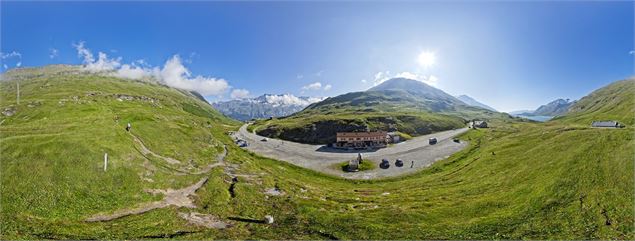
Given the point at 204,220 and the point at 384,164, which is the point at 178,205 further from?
the point at 384,164

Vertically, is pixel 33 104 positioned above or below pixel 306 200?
above

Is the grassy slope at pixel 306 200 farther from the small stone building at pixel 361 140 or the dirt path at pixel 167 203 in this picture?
the small stone building at pixel 361 140

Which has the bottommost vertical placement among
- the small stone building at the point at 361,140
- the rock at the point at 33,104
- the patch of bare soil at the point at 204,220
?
the patch of bare soil at the point at 204,220

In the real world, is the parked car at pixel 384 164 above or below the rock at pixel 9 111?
below

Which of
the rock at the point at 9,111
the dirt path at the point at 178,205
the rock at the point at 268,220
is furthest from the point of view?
the rock at the point at 9,111

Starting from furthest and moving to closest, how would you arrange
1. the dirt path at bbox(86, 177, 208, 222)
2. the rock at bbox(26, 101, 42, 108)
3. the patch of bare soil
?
the rock at bbox(26, 101, 42, 108)
the patch of bare soil
the dirt path at bbox(86, 177, 208, 222)

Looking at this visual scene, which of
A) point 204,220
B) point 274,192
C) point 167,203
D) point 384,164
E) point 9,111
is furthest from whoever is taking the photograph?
point 9,111

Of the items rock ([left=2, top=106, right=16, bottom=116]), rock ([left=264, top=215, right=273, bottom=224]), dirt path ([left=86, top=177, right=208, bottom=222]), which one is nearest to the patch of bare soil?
dirt path ([left=86, top=177, right=208, bottom=222])

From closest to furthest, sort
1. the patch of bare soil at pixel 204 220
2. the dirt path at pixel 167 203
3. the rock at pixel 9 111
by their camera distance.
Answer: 1. the dirt path at pixel 167 203
2. the patch of bare soil at pixel 204 220
3. the rock at pixel 9 111

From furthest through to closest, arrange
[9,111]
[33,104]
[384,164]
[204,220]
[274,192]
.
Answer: [33,104], [9,111], [384,164], [274,192], [204,220]

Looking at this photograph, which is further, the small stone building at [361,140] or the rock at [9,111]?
the small stone building at [361,140]

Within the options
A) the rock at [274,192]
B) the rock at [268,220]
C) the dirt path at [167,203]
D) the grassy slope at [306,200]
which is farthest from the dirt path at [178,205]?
the rock at [274,192]

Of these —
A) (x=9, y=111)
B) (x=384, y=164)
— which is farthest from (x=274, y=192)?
(x=9, y=111)

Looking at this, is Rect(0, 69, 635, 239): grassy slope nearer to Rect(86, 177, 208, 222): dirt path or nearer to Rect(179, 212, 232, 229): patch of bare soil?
Rect(179, 212, 232, 229): patch of bare soil
